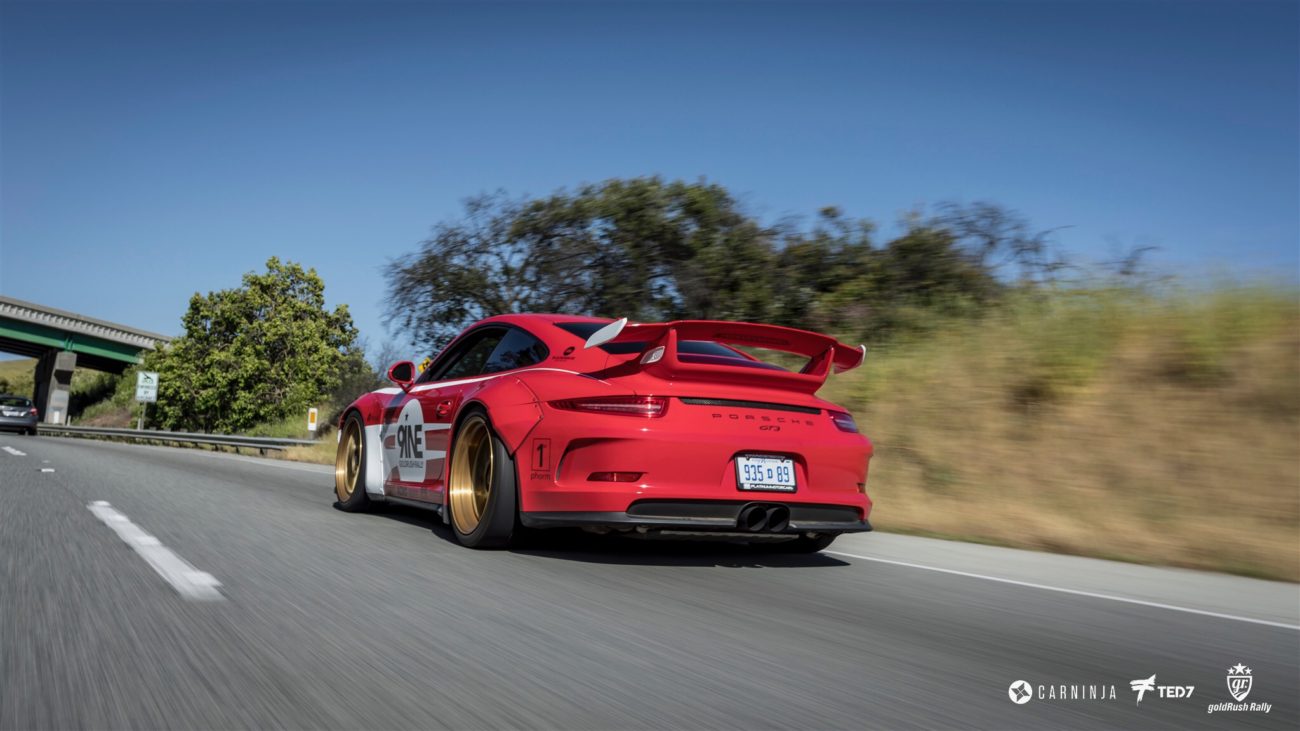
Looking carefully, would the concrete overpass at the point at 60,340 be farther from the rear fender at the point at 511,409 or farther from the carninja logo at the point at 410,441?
the rear fender at the point at 511,409

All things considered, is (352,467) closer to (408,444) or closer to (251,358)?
(408,444)

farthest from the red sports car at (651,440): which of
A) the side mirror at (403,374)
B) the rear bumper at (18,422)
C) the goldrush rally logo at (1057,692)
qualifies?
the rear bumper at (18,422)

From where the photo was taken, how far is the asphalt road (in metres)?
2.63

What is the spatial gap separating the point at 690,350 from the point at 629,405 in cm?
114

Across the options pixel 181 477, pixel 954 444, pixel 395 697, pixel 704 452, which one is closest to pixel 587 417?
pixel 704 452

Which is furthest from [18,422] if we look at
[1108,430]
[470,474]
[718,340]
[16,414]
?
[1108,430]

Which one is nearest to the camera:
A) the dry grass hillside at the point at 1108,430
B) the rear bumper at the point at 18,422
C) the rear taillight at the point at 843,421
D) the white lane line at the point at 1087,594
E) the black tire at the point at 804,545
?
the white lane line at the point at 1087,594

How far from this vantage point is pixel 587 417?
4.95m

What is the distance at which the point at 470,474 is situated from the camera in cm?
589

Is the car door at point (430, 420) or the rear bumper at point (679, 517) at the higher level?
the car door at point (430, 420)

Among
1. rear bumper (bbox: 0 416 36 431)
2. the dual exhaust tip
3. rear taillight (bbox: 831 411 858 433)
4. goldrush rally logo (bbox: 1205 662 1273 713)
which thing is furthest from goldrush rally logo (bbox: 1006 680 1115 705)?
rear bumper (bbox: 0 416 36 431)

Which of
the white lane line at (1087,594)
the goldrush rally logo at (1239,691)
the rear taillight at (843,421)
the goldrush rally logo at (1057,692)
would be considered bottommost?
the goldrush rally logo at (1239,691)

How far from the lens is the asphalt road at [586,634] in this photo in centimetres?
Result: 263

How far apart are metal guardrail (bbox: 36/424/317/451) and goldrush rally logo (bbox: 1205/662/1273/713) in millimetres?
20569
